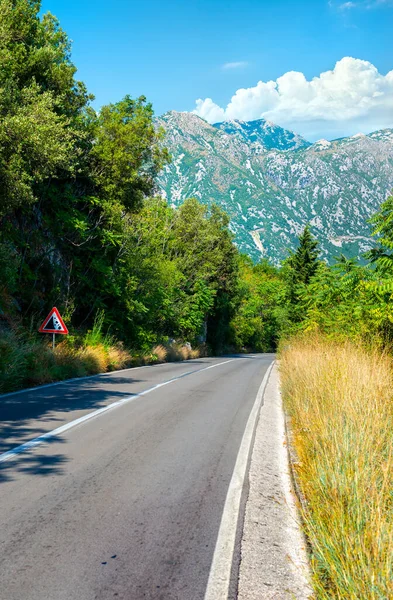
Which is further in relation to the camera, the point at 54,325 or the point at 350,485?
the point at 54,325

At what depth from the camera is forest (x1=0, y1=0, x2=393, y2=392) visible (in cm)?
1308

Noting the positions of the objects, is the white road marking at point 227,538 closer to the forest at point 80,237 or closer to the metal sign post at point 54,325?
the forest at point 80,237

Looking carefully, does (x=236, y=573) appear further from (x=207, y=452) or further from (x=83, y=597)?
(x=207, y=452)

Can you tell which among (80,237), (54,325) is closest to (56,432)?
(54,325)

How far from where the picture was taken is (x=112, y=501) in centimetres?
462

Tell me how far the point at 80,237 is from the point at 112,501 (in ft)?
56.1

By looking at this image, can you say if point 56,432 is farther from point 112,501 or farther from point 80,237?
point 80,237

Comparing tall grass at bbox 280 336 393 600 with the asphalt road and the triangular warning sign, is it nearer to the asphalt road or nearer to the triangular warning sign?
the asphalt road

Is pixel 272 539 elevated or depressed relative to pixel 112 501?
depressed

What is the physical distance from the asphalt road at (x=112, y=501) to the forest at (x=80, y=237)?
4.38 meters

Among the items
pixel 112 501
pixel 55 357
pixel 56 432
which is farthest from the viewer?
pixel 55 357

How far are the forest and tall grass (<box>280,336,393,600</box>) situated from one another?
11.2 feet

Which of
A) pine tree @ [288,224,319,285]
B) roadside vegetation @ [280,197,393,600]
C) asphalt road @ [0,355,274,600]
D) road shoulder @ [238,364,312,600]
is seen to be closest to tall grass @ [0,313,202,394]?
asphalt road @ [0,355,274,600]

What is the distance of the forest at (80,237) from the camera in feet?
42.9
